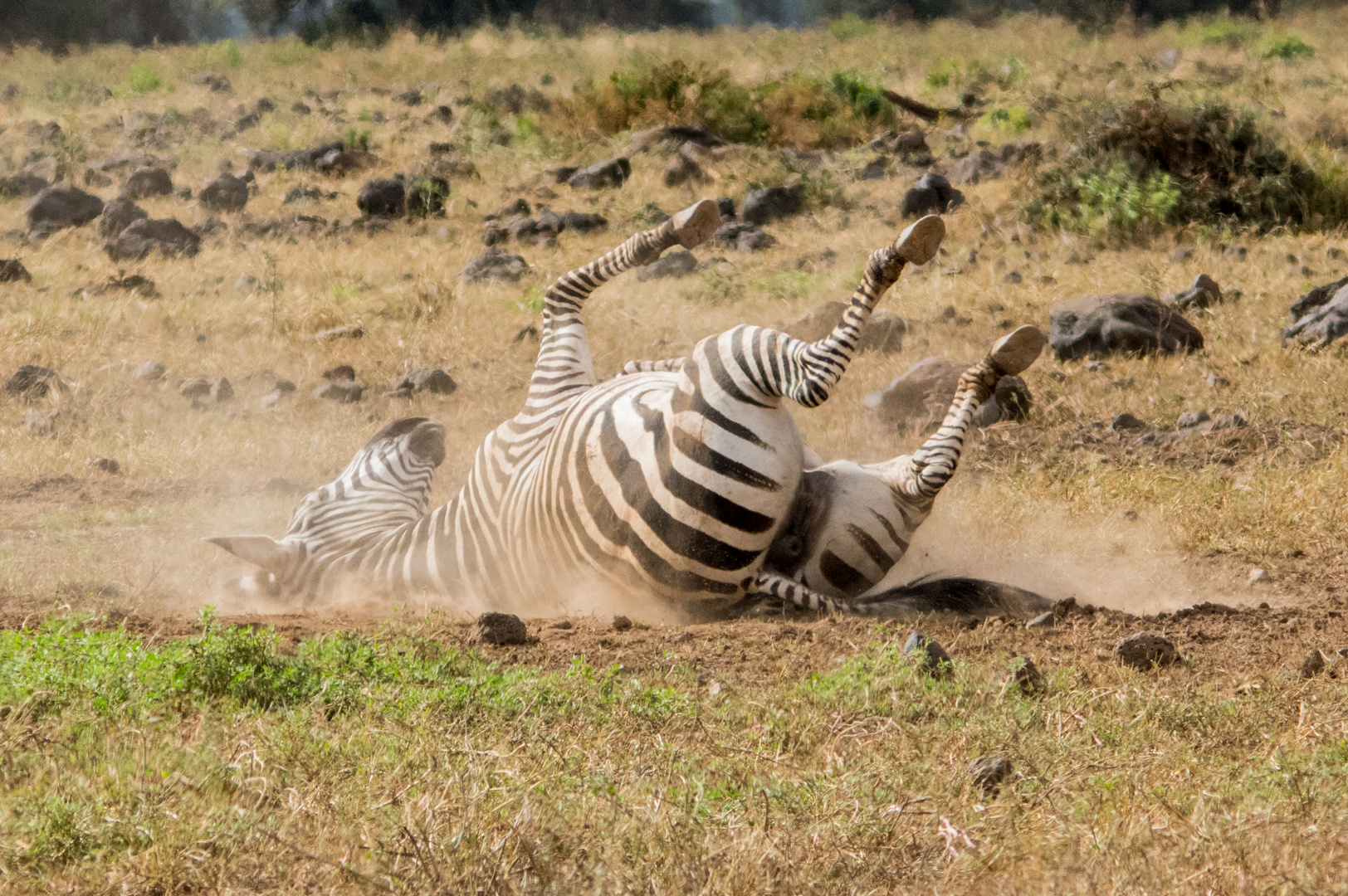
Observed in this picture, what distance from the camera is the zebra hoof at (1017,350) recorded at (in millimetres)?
4020

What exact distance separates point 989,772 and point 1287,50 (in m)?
21.8

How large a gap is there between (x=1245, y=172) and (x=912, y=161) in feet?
14.2

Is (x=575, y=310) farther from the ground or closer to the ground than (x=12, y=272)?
farther from the ground

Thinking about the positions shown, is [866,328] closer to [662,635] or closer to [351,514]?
[351,514]

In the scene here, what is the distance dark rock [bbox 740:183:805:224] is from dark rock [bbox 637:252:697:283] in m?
1.95

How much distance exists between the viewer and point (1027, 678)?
11.1ft

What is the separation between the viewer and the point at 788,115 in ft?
51.4

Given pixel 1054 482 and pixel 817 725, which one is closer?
pixel 817 725

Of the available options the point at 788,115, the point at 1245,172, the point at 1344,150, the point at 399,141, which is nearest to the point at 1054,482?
the point at 1245,172

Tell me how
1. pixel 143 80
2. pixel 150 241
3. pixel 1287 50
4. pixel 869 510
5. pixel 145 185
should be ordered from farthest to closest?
pixel 1287 50, pixel 143 80, pixel 145 185, pixel 150 241, pixel 869 510

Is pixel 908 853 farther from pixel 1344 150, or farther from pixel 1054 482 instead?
pixel 1344 150

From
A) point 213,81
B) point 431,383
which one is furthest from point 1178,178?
point 213,81

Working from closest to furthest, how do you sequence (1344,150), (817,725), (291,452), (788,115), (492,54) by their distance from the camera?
(817,725) → (291,452) → (1344,150) → (788,115) → (492,54)

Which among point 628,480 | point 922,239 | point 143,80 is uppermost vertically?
point 922,239
